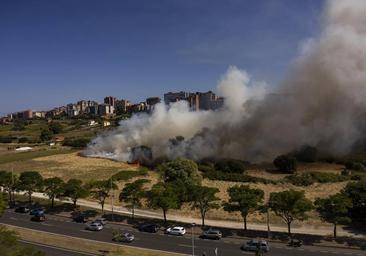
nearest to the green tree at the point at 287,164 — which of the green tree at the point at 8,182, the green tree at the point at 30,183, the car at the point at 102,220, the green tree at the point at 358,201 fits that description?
the green tree at the point at 358,201

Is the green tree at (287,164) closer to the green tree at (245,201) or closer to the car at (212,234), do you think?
the green tree at (245,201)

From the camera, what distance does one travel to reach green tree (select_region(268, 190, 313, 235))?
42.2 m

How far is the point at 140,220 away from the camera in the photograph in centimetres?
5038

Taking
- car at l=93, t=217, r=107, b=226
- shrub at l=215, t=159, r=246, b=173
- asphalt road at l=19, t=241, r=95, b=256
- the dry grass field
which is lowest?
asphalt road at l=19, t=241, r=95, b=256

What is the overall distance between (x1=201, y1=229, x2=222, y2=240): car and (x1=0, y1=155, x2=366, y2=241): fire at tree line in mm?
3237

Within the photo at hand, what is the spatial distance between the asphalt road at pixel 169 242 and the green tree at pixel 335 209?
3175mm

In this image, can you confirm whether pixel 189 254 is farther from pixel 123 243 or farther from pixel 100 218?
pixel 100 218

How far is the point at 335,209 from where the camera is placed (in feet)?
136

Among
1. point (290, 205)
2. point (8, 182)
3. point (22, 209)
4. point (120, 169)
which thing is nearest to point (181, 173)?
point (120, 169)

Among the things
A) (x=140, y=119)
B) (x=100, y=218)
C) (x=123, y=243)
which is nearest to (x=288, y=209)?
(x=123, y=243)

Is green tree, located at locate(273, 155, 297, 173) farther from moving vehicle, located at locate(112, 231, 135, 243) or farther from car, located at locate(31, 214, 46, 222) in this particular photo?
car, located at locate(31, 214, 46, 222)

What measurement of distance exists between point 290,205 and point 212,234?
A: 779 centimetres

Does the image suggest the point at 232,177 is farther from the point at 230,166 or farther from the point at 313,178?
the point at 313,178

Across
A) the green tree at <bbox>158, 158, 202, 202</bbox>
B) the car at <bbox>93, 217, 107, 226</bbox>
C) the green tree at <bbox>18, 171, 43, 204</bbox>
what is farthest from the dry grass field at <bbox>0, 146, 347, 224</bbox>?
the green tree at <bbox>18, 171, 43, 204</bbox>
